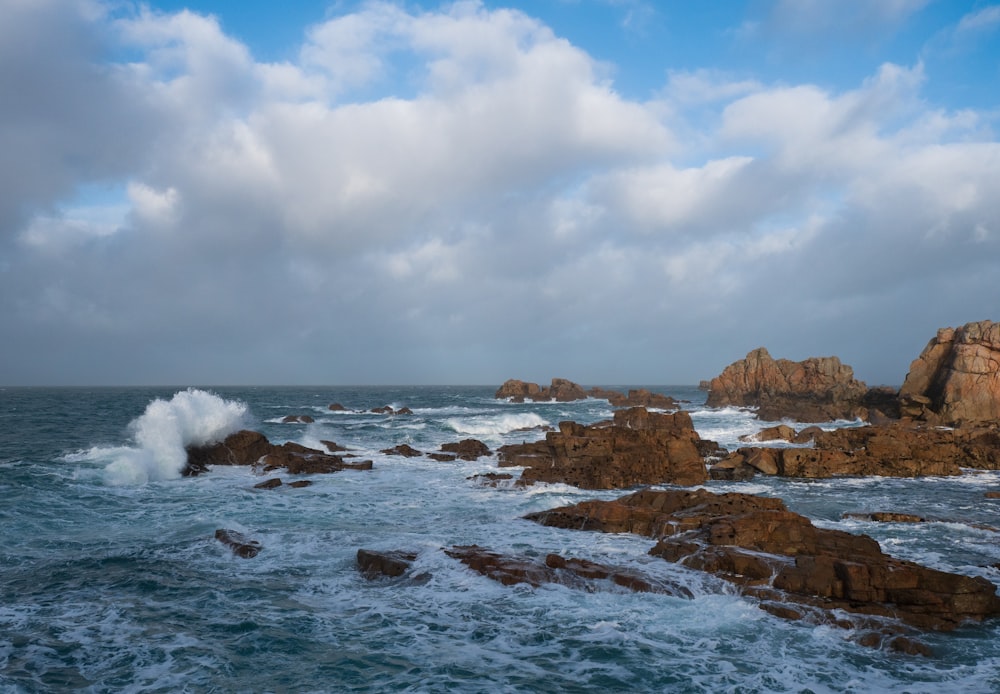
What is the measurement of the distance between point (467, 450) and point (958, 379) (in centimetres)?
3578

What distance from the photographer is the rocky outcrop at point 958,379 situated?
41938mm

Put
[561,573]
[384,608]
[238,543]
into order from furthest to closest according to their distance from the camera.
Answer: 1. [238,543]
2. [561,573]
3. [384,608]

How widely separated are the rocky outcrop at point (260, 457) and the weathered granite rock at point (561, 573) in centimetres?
1468

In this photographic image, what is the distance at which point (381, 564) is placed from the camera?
42.3 ft

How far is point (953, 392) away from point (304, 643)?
48.4 meters

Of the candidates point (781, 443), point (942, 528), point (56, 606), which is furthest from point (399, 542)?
point (781, 443)

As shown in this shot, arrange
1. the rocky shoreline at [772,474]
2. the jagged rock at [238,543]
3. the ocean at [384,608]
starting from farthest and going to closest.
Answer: the jagged rock at [238,543], the rocky shoreline at [772,474], the ocean at [384,608]

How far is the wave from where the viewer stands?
47422 millimetres

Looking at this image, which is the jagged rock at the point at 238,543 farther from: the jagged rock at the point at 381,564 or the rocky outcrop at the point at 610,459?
the rocky outcrop at the point at 610,459

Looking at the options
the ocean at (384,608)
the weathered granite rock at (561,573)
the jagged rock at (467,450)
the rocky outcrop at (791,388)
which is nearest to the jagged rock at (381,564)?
the ocean at (384,608)

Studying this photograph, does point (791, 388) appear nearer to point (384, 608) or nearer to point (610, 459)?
point (610, 459)

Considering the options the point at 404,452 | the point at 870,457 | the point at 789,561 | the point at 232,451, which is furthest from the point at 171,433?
the point at 870,457

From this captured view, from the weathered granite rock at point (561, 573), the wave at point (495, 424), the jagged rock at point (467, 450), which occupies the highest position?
the weathered granite rock at point (561, 573)

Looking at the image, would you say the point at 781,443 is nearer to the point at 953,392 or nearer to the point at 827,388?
the point at 953,392
